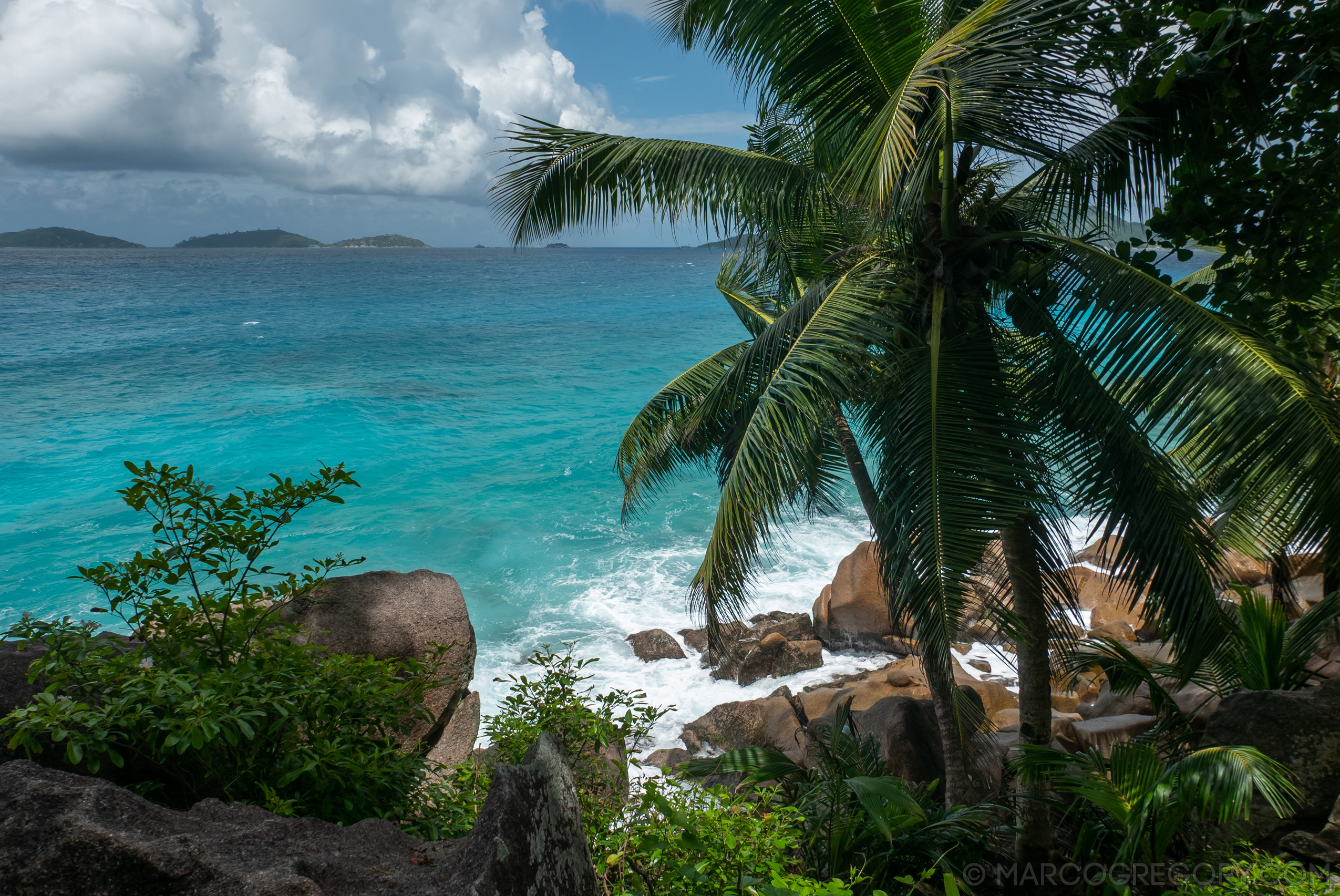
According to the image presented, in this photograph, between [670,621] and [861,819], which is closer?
[861,819]

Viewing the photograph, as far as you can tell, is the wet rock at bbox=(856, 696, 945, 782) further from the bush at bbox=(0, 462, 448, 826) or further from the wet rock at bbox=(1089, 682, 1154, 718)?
the bush at bbox=(0, 462, 448, 826)

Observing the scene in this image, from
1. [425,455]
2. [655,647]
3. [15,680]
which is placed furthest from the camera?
[425,455]

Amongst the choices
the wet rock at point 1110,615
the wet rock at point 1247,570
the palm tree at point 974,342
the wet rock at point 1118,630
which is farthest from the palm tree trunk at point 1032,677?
the wet rock at point 1247,570

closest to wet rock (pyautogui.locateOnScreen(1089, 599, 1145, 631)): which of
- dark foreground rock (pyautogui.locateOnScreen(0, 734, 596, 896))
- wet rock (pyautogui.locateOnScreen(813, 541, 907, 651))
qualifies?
wet rock (pyautogui.locateOnScreen(813, 541, 907, 651))

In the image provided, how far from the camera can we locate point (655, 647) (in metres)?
11.3

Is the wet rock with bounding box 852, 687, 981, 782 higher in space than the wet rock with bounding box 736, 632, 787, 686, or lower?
higher

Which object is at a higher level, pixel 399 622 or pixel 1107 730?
pixel 399 622

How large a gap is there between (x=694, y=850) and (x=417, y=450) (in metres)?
20.5

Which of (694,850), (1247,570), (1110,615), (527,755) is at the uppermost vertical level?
(527,755)

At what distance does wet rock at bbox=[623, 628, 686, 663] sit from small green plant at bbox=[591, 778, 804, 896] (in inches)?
337

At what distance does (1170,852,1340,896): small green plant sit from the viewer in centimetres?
293

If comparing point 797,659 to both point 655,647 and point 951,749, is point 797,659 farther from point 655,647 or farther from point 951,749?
point 951,749

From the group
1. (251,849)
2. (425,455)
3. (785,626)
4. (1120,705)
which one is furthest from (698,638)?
(425,455)

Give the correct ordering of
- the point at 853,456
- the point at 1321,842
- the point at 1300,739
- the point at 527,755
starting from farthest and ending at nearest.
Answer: the point at 853,456
the point at 1300,739
the point at 1321,842
the point at 527,755
